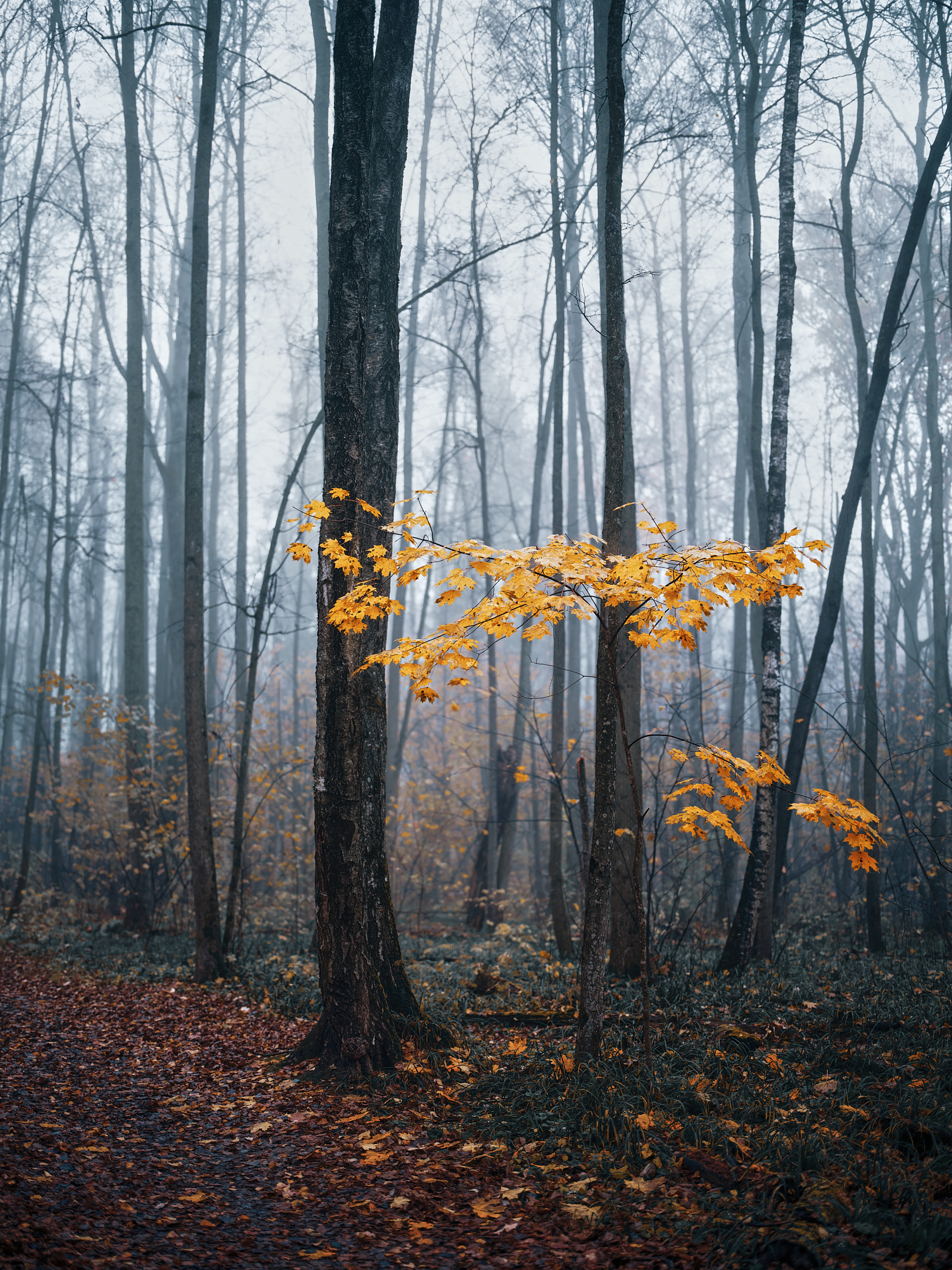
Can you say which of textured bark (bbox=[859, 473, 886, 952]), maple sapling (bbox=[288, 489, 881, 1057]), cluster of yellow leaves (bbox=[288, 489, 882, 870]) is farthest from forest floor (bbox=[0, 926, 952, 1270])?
textured bark (bbox=[859, 473, 886, 952])

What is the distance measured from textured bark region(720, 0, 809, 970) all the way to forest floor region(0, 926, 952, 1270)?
80cm

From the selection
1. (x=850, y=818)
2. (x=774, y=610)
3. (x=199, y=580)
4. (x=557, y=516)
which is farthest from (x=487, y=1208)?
(x=557, y=516)

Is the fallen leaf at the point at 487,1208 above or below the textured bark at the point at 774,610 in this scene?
below

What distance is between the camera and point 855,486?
26.0ft

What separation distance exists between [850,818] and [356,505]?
3477mm

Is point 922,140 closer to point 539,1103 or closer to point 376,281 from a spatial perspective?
point 376,281

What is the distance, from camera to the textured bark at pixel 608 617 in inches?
176

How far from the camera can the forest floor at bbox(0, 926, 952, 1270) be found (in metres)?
2.78

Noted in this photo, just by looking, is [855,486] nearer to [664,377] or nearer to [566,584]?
[566,584]

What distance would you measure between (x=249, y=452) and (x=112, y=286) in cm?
975

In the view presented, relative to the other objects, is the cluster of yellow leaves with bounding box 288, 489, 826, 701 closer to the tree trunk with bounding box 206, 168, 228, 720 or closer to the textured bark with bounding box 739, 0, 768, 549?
the textured bark with bounding box 739, 0, 768, 549

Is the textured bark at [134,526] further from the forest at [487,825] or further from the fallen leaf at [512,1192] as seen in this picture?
the fallen leaf at [512,1192]

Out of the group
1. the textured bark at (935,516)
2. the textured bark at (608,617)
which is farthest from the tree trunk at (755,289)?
the textured bark at (608,617)

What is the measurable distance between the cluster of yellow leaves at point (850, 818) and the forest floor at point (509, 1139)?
43.2 inches
